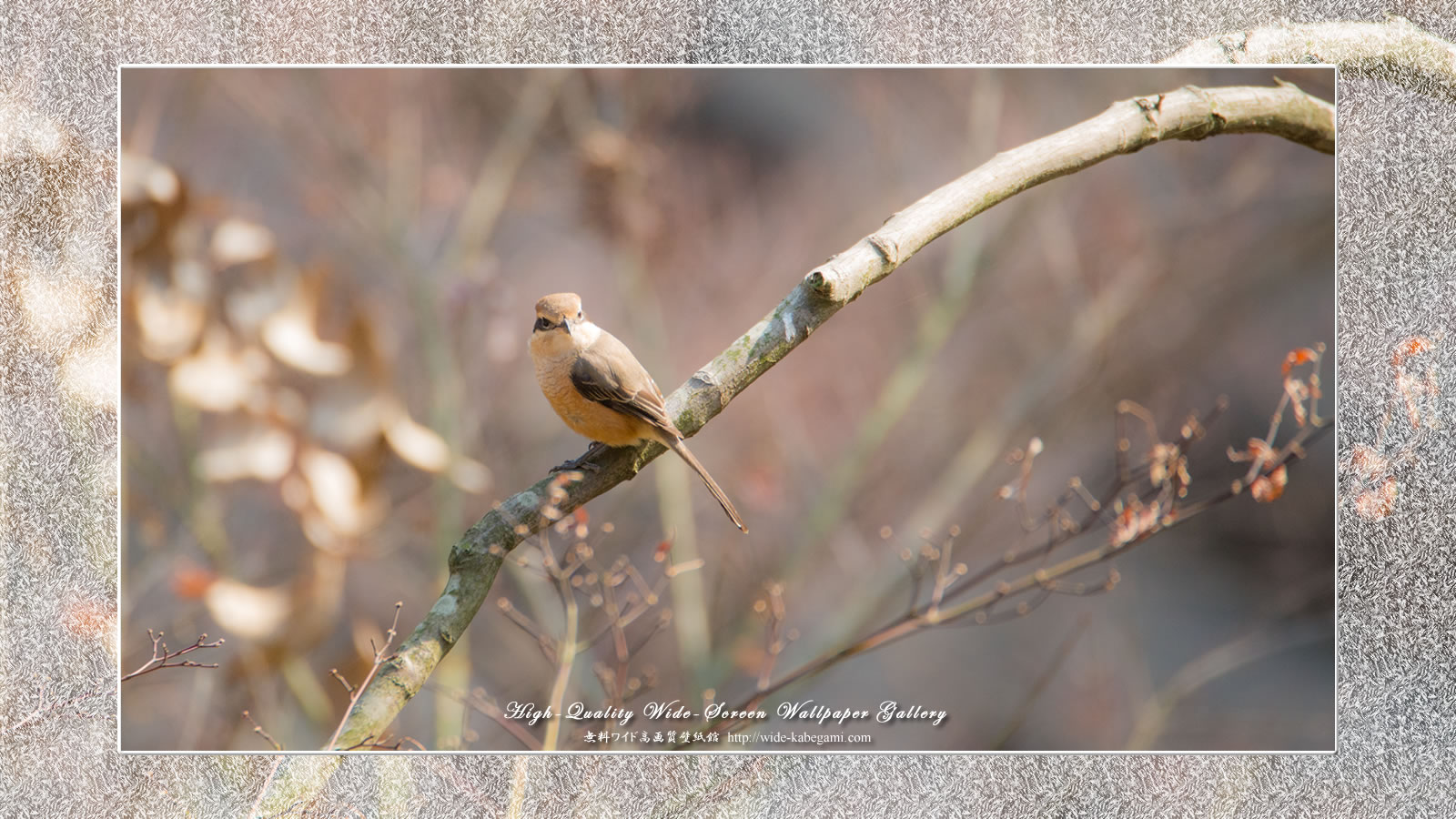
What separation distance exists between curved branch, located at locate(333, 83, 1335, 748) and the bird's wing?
0.03 meters

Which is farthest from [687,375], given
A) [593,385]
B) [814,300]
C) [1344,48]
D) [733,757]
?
[1344,48]

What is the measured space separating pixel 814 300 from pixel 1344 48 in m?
1.07

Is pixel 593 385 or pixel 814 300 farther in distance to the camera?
pixel 593 385

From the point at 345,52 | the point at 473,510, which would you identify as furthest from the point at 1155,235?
the point at 345,52

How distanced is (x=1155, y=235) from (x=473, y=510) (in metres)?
1.35

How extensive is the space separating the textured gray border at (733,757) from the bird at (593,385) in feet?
1.57

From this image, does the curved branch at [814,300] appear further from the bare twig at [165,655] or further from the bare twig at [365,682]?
the bare twig at [165,655]

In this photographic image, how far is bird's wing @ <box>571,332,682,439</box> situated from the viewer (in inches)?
58.0

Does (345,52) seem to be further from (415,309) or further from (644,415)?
(644,415)

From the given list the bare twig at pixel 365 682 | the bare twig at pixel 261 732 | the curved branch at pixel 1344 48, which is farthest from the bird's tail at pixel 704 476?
the curved branch at pixel 1344 48

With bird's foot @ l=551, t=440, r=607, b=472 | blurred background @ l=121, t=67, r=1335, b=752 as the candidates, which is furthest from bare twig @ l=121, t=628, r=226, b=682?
bird's foot @ l=551, t=440, r=607, b=472

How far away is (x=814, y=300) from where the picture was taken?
1.42 metres

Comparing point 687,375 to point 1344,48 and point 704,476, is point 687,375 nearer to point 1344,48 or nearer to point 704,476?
point 704,476

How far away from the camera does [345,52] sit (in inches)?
63.7
